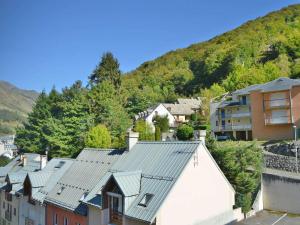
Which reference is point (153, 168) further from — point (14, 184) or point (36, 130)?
point (36, 130)

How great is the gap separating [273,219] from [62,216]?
16.7 m

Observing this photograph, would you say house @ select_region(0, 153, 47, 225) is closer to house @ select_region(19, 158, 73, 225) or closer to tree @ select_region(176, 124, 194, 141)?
house @ select_region(19, 158, 73, 225)

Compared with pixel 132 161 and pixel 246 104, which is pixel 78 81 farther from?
pixel 132 161

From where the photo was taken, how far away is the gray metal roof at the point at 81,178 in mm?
24938

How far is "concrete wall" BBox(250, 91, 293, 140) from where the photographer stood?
44719 mm

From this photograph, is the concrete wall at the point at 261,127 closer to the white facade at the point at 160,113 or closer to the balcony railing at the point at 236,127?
the balcony railing at the point at 236,127

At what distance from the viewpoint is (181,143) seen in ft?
72.9

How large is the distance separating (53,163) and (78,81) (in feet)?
148

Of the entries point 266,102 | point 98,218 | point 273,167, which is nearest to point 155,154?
point 98,218

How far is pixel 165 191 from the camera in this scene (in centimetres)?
1884

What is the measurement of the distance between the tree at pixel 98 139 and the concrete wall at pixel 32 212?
438 inches

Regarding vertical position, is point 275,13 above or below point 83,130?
above

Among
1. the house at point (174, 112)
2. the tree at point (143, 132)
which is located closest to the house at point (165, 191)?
the tree at point (143, 132)

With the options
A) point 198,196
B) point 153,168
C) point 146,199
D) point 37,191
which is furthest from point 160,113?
point 146,199
